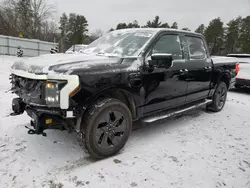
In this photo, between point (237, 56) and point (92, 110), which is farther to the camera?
point (237, 56)

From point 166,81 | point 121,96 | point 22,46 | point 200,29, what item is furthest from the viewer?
point 200,29

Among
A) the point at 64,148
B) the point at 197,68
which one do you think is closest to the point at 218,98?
the point at 197,68

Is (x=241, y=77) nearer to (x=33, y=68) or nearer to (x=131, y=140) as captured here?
(x=131, y=140)

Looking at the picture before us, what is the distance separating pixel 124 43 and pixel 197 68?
166 cm

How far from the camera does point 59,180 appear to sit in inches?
88.4

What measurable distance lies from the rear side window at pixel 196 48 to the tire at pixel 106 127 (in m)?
2.08

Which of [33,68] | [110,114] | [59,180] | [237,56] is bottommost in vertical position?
[59,180]

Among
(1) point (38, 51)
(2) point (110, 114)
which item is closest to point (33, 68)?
(2) point (110, 114)

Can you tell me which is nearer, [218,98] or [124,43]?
[124,43]

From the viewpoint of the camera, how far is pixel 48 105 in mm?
2213

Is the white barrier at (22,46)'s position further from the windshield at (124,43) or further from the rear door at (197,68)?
the rear door at (197,68)

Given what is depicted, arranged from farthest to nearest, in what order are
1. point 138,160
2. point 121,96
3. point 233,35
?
point 233,35, point 121,96, point 138,160

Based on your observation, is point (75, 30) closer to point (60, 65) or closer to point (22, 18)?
point (22, 18)

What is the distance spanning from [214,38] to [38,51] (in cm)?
3981
